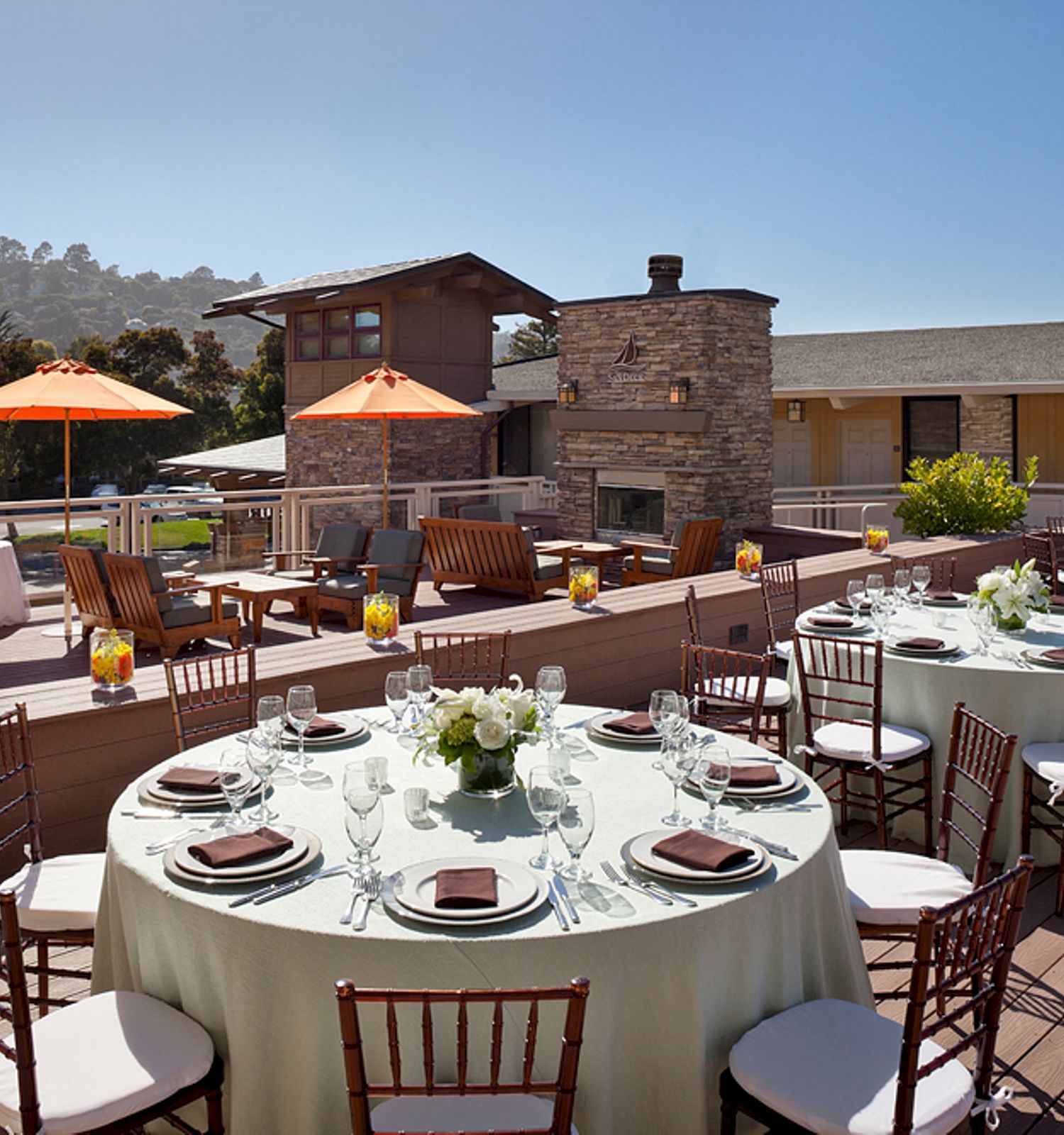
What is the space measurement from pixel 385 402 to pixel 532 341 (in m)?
51.6

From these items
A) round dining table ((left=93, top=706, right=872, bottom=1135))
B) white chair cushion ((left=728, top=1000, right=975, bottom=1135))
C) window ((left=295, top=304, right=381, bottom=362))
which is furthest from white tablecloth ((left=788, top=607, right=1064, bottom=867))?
window ((left=295, top=304, right=381, bottom=362))

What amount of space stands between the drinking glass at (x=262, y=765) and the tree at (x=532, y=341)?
5585 cm

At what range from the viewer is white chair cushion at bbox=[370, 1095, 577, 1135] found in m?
2.23

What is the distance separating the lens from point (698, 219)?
39.8 m

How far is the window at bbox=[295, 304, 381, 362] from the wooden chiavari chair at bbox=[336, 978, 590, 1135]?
1930cm

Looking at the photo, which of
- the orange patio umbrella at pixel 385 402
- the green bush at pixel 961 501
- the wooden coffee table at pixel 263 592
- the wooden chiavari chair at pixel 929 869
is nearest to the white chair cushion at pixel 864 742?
the wooden chiavari chair at pixel 929 869

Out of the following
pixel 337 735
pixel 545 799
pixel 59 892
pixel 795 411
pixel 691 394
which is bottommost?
pixel 59 892

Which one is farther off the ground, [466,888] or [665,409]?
[665,409]

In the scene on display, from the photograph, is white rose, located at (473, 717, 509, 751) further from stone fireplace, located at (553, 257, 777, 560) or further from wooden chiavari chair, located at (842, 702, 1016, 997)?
stone fireplace, located at (553, 257, 777, 560)

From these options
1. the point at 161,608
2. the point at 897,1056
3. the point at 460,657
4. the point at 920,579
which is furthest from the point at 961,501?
the point at 897,1056

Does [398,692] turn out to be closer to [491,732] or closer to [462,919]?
[491,732]

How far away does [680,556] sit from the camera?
11086mm

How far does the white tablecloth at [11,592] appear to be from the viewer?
9.05 metres

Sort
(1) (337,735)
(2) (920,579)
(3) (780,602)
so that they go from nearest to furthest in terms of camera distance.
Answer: (1) (337,735)
(2) (920,579)
(3) (780,602)
